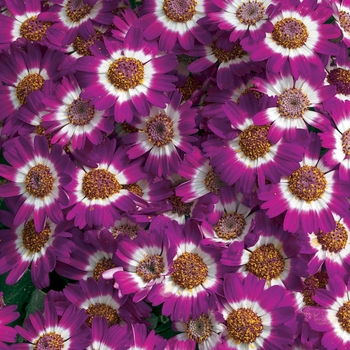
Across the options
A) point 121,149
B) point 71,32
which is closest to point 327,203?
point 121,149

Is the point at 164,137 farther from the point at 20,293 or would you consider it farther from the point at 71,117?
the point at 20,293

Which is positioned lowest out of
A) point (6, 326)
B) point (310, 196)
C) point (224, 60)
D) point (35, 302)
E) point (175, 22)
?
point (6, 326)

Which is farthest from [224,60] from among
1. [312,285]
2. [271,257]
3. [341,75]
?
[312,285]

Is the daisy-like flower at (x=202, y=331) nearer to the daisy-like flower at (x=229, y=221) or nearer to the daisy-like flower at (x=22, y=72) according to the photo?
the daisy-like flower at (x=229, y=221)

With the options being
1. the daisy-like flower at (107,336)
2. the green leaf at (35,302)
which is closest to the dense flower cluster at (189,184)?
the daisy-like flower at (107,336)

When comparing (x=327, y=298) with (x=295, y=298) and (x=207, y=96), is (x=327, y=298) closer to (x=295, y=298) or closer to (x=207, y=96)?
(x=295, y=298)
